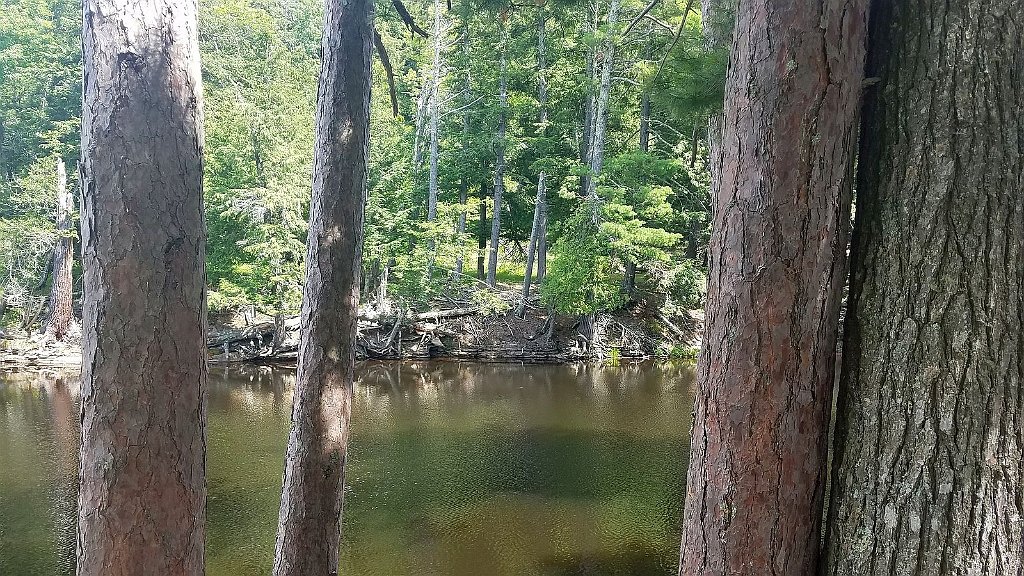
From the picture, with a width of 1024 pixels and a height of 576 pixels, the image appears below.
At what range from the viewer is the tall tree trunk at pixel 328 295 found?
3771 millimetres

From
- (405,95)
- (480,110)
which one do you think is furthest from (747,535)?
(405,95)

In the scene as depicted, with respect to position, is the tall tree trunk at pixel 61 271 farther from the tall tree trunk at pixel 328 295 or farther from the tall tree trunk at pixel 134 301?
the tall tree trunk at pixel 134 301

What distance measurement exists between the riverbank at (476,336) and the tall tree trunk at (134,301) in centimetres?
1574

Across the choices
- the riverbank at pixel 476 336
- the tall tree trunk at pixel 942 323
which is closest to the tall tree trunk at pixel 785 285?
the tall tree trunk at pixel 942 323

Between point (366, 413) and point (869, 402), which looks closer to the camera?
point (869, 402)

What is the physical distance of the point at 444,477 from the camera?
8.99 metres

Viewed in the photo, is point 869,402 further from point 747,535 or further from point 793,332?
point 747,535

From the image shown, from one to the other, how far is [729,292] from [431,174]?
18.3 metres

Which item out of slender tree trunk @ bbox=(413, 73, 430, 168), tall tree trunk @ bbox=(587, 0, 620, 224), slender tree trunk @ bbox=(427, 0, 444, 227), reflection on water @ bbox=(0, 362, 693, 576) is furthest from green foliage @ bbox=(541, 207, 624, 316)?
slender tree trunk @ bbox=(413, 73, 430, 168)

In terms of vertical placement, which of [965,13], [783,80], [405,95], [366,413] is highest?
[405,95]

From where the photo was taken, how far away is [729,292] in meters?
1.75

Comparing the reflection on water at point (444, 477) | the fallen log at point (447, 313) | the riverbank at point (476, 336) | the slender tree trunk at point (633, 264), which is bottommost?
the reflection on water at point (444, 477)

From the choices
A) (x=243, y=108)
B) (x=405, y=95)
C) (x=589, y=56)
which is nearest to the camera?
(x=243, y=108)

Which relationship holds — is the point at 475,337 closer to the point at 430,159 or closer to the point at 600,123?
the point at 430,159
